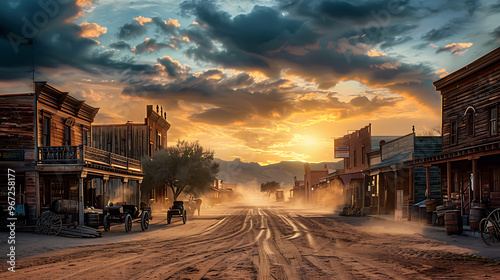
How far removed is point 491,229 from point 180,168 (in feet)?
104

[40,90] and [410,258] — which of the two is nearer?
[410,258]

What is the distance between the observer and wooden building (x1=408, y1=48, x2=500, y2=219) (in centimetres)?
1961

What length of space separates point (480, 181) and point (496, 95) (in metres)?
4.30

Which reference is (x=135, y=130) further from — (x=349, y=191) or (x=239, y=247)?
(x=239, y=247)

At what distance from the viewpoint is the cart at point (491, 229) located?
1437 cm

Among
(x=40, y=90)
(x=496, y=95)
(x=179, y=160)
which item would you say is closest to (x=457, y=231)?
(x=496, y=95)

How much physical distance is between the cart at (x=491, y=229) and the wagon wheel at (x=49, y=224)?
16221mm

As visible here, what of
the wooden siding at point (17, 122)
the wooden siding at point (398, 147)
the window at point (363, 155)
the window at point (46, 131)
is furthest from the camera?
the window at point (363, 155)

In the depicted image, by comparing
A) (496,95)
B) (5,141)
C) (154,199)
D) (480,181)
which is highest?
(496,95)

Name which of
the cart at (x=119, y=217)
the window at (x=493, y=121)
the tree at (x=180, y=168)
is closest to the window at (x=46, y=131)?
the cart at (x=119, y=217)

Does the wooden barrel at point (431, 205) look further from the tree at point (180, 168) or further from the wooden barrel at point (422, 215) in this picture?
the tree at point (180, 168)

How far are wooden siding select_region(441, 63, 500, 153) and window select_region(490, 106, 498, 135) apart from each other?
17 cm

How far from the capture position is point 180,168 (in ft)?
140

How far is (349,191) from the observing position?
50531 mm
